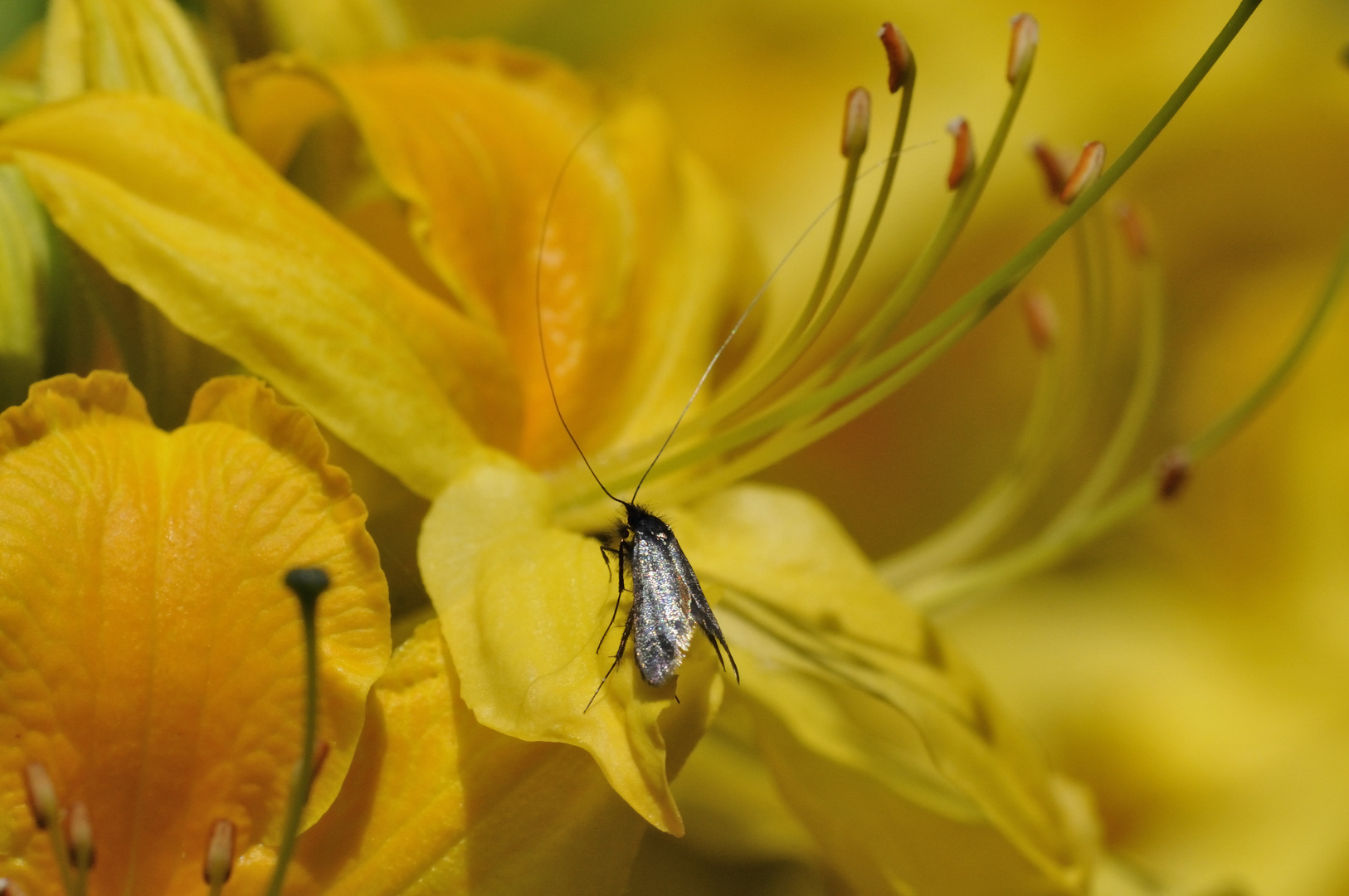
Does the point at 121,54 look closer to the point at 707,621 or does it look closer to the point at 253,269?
the point at 253,269

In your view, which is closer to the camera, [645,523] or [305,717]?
[305,717]

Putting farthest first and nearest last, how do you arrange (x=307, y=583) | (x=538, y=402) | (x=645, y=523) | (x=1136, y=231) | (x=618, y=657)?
(x=1136, y=231) < (x=538, y=402) < (x=645, y=523) < (x=618, y=657) < (x=307, y=583)

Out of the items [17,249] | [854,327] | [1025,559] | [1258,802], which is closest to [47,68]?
[17,249]

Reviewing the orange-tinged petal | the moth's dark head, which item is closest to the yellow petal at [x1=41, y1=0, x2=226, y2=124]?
the orange-tinged petal

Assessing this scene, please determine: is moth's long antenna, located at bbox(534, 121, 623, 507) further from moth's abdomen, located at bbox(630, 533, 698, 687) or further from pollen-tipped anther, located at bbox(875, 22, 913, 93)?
pollen-tipped anther, located at bbox(875, 22, 913, 93)

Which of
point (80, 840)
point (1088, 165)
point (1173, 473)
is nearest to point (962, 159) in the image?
point (1088, 165)

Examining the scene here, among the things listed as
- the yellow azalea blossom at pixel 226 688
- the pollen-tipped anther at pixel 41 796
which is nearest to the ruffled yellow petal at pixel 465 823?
the yellow azalea blossom at pixel 226 688
